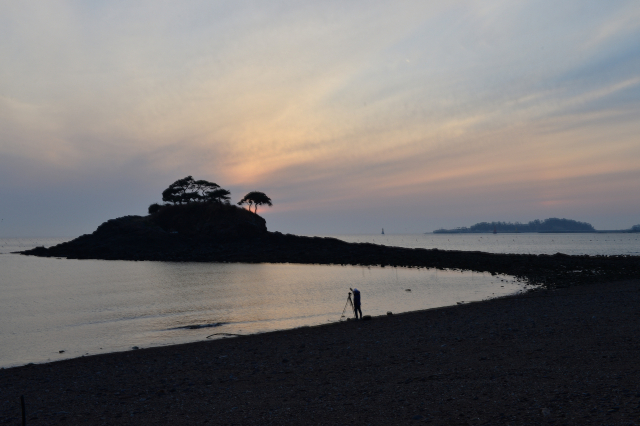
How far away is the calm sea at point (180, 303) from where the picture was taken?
68.3 ft

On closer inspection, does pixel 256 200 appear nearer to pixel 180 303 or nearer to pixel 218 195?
pixel 218 195

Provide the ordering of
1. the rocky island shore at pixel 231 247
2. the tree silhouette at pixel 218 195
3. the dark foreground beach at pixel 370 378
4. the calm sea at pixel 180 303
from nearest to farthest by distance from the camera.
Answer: the dark foreground beach at pixel 370 378 < the calm sea at pixel 180 303 < the rocky island shore at pixel 231 247 < the tree silhouette at pixel 218 195

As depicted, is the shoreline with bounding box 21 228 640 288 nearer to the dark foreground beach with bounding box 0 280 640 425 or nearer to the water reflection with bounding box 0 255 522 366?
the water reflection with bounding box 0 255 522 366

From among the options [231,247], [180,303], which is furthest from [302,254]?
[180,303]

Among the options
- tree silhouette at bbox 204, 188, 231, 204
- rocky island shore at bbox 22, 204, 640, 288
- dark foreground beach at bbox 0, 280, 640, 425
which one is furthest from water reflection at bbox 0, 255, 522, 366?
tree silhouette at bbox 204, 188, 231, 204


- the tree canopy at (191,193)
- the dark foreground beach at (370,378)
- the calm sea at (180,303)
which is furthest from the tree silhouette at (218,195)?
the dark foreground beach at (370,378)

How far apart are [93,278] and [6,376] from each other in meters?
39.6

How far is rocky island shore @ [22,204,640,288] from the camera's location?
62294mm

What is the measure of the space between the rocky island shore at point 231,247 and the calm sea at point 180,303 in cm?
1339

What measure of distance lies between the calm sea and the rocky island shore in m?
13.4

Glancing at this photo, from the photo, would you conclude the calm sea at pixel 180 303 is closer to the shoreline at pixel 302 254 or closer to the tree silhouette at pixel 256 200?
the shoreline at pixel 302 254

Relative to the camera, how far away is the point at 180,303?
3200 centimetres

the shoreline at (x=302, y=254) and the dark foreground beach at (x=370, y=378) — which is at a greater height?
the shoreline at (x=302, y=254)

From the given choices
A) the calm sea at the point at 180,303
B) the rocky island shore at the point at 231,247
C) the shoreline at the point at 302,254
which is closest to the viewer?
the calm sea at the point at 180,303
